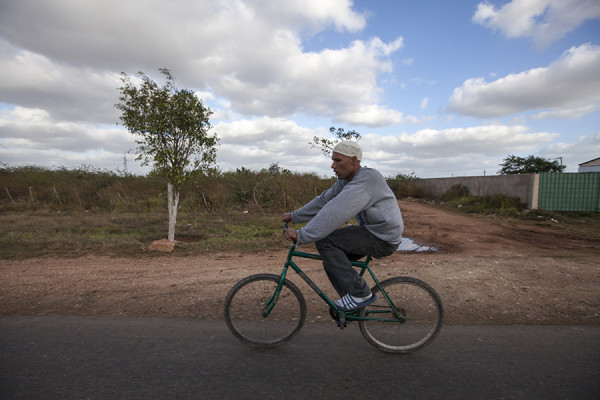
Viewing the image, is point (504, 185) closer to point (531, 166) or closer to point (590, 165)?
point (531, 166)

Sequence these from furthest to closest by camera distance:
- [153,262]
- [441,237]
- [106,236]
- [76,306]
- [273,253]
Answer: [441,237]
[106,236]
[273,253]
[153,262]
[76,306]

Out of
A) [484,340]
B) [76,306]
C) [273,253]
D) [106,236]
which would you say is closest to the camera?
[484,340]

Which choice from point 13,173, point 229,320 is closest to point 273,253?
point 229,320

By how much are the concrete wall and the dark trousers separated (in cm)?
1694

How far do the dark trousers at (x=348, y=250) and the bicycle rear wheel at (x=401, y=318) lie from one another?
0.31 m

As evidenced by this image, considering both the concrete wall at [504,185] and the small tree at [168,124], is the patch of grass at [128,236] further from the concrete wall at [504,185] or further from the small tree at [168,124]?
the concrete wall at [504,185]

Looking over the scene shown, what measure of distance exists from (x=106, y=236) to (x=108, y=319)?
6.45m

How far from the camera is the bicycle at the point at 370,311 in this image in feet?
10.3

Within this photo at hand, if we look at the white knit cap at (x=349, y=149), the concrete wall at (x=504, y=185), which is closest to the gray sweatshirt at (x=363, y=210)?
the white knit cap at (x=349, y=149)

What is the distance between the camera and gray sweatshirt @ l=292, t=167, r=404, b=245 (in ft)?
9.35

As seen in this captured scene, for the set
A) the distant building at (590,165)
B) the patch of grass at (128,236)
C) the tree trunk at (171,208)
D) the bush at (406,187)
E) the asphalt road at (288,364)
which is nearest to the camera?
the asphalt road at (288,364)

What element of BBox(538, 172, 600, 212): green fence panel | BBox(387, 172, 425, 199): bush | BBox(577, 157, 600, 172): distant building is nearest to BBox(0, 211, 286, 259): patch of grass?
BBox(538, 172, 600, 212): green fence panel

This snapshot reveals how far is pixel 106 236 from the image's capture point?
9406 mm

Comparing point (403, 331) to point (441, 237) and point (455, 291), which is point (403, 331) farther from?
point (441, 237)
